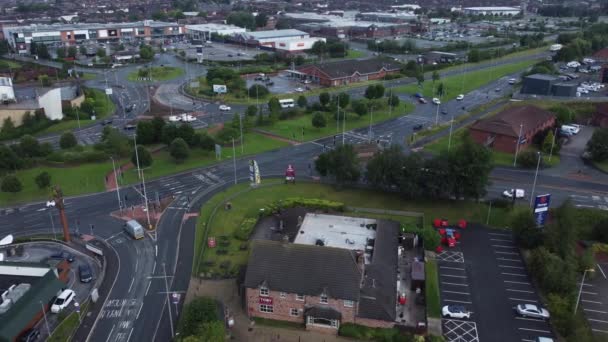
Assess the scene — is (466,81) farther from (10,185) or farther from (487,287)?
(10,185)

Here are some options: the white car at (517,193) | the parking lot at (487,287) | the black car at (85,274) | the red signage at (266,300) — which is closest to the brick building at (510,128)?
the white car at (517,193)

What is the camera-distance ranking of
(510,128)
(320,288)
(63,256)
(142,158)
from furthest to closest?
(510,128) < (142,158) < (63,256) < (320,288)

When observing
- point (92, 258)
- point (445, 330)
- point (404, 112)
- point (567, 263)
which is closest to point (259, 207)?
point (92, 258)

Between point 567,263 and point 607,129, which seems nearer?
point 567,263

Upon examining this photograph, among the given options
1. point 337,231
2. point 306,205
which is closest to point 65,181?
point 306,205

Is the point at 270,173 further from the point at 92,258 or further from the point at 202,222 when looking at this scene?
the point at 92,258

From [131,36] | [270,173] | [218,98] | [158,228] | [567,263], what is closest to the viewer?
[567,263]

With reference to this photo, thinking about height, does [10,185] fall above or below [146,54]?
below
